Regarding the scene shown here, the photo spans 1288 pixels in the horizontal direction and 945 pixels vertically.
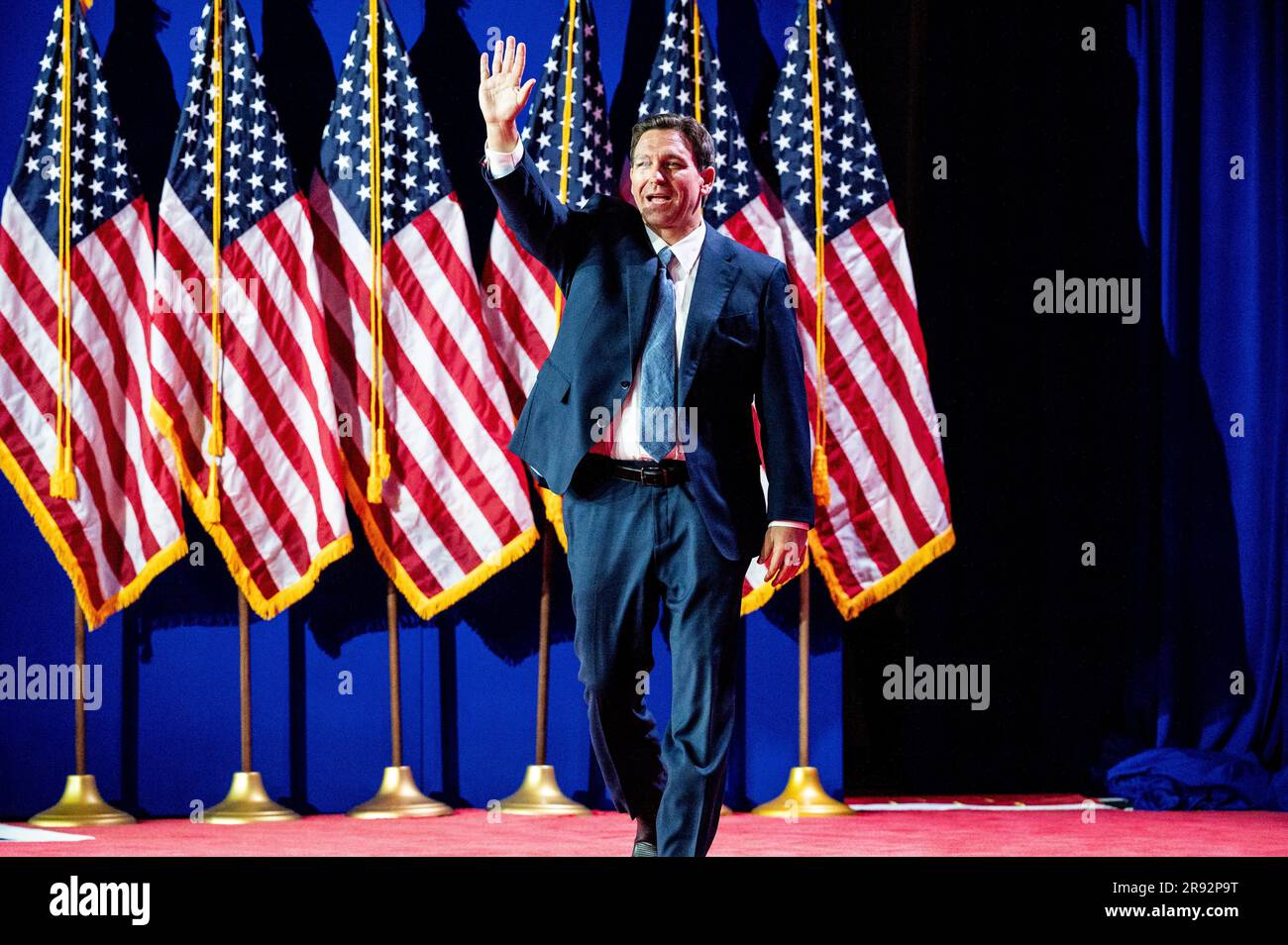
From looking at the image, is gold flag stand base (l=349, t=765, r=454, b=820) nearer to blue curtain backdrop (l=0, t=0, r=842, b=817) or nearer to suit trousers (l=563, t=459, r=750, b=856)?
blue curtain backdrop (l=0, t=0, r=842, b=817)

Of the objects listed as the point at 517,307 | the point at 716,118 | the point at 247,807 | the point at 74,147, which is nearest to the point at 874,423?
the point at 716,118

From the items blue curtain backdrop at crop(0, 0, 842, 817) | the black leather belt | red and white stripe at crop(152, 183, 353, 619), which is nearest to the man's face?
the black leather belt

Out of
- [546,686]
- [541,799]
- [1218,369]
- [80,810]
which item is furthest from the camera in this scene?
[1218,369]

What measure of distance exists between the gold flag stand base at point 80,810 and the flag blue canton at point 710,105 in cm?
284

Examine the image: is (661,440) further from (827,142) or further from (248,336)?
(827,142)

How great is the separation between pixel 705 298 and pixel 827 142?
7.10 ft

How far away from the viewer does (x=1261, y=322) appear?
5.98 metres

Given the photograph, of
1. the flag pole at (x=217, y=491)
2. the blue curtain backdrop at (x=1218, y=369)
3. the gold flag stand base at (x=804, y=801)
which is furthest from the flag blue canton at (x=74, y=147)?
the blue curtain backdrop at (x=1218, y=369)

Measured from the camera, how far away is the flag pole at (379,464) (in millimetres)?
5414

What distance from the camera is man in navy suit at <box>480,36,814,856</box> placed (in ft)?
11.6

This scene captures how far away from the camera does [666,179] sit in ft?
11.9

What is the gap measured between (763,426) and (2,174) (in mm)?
3223

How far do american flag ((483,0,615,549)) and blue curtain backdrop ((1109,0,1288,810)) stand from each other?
7.10 feet
